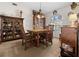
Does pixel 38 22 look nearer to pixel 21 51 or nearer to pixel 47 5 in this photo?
pixel 47 5

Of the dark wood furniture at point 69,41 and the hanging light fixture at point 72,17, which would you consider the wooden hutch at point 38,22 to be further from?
the hanging light fixture at point 72,17

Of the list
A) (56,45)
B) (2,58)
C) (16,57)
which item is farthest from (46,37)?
(2,58)

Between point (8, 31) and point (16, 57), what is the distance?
101cm

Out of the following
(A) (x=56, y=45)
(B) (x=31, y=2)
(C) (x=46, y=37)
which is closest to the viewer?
(B) (x=31, y=2)

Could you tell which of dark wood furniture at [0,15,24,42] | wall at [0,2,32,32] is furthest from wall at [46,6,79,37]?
dark wood furniture at [0,15,24,42]

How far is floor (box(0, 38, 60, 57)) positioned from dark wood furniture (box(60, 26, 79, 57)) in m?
0.20

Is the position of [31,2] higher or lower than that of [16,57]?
higher

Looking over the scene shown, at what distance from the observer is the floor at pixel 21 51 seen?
8.43ft

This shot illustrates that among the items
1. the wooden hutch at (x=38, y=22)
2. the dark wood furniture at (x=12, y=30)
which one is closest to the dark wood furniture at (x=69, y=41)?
the wooden hutch at (x=38, y=22)

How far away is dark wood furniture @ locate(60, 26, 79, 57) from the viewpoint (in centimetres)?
208

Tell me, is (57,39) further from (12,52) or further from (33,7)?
(12,52)

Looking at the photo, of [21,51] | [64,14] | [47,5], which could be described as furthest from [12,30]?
[64,14]

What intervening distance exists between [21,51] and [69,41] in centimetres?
125

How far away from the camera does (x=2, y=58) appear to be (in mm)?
2357
